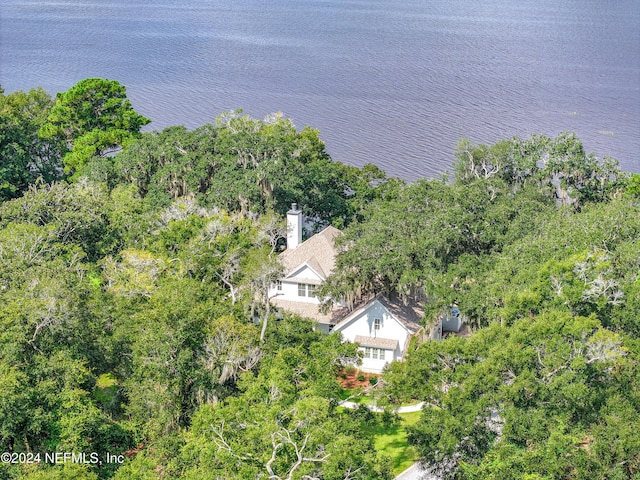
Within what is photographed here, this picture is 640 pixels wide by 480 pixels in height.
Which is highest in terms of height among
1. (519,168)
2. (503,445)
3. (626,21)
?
(626,21)

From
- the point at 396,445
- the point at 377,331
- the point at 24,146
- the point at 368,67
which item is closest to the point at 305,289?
the point at 377,331

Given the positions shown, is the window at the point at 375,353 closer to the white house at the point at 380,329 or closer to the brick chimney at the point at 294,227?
the white house at the point at 380,329

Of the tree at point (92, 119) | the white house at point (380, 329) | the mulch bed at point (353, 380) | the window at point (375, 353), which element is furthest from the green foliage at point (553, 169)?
the tree at point (92, 119)

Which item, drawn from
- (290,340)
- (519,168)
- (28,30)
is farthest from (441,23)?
(290,340)

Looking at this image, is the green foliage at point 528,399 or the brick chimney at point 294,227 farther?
the brick chimney at point 294,227

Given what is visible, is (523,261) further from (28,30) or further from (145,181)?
(28,30)

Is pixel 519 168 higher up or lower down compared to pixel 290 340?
higher up

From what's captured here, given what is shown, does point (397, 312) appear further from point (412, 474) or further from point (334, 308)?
point (412, 474)

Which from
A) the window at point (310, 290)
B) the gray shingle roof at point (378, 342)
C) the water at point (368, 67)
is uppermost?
the water at point (368, 67)
